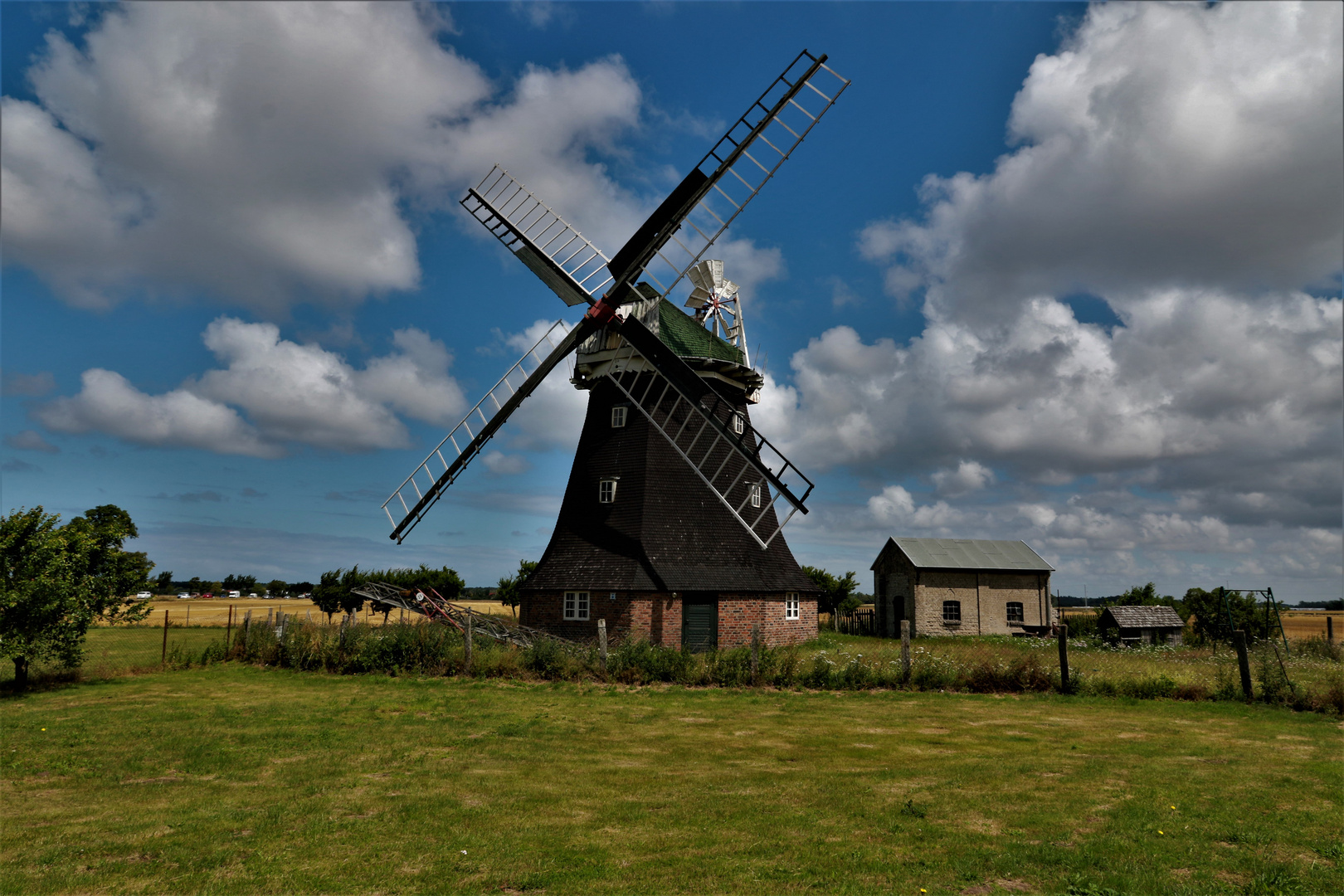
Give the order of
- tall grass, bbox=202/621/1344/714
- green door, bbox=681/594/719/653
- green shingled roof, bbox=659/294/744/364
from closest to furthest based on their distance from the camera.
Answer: tall grass, bbox=202/621/1344/714 < green door, bbox=681/594/719/653 < green shingled roof, bbox=659/294/744/364

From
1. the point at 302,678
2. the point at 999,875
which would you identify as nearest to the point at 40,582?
the point at 302,678

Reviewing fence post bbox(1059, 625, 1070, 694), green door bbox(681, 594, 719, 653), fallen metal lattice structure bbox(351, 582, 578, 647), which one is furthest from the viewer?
green door bbox(681, 594, 719, 653)

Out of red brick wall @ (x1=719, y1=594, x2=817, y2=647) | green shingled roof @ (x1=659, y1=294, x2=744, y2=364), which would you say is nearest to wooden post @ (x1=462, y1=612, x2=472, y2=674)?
red brick wall @ (x1=719, y1=594, x2=817, y2=647)

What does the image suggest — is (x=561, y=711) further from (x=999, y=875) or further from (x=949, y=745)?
(x=999, y=875)

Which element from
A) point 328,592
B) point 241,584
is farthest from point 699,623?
point 241,584

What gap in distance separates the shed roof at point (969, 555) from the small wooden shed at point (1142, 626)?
15.9 ft

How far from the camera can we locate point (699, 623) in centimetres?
2341

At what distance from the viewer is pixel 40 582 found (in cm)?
1684

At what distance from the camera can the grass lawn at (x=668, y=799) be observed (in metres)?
6.58

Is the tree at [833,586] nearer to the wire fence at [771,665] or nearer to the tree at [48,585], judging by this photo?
the wire fence at [771,665]

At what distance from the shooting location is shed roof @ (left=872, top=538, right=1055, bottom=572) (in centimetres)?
3372

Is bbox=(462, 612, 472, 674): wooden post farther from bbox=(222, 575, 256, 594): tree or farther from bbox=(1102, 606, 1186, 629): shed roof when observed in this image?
bbox=(222, 575, 256, 594): tree

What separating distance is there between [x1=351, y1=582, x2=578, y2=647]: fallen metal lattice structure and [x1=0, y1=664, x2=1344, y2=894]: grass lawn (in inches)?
248

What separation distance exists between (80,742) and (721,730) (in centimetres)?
1037
